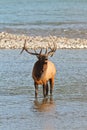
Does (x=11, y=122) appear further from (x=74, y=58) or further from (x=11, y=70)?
(x=74, y=58)

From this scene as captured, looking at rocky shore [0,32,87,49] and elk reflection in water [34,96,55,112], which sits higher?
rocky shore [0,32,87,49]

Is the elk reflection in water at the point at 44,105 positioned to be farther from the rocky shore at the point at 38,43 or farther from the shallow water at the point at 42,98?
the rocky shore at the point at 38,43

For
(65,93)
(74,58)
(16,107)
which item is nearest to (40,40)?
(74,58)

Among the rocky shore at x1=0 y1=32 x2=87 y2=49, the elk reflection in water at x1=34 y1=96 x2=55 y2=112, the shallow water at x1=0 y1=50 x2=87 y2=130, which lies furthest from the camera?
the rocky shore at x1=0 y1=32 x2=87 y2=49

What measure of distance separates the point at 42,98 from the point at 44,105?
0.93m

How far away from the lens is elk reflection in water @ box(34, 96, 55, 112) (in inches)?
567

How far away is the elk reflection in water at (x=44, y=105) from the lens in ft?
47.2

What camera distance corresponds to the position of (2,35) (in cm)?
3055

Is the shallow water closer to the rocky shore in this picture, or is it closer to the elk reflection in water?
the elk reflection in water

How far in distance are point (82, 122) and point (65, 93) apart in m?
3.61

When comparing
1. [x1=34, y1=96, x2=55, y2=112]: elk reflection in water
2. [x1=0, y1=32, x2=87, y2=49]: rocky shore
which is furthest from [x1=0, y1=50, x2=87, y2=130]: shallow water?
[x1=0, y1=32, x2=87, y2=49]: rocky shore

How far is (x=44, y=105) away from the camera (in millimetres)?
14961

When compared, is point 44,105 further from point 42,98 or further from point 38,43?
point 38,43

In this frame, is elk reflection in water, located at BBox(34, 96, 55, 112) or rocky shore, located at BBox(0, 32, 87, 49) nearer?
elk reflection in water, located at BBox(34, 96, 55, 112)
